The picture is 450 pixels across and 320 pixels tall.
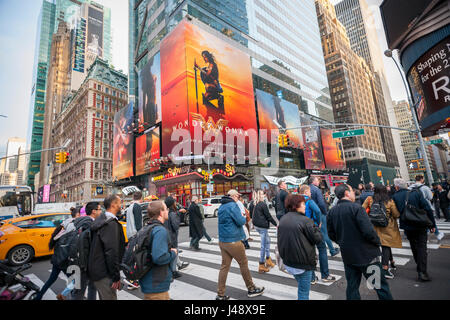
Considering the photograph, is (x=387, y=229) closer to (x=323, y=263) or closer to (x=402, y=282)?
(x=402, y=282)

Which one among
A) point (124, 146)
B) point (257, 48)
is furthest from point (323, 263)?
point (257, 48)

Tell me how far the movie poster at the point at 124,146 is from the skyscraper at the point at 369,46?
105585mm

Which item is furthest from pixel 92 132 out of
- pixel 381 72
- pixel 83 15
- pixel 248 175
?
pixel 381 72

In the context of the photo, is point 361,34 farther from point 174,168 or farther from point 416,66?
point 174,168

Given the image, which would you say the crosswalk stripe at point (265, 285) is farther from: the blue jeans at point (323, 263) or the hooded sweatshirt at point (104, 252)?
the hooded sweatshirt at point (104, 252)

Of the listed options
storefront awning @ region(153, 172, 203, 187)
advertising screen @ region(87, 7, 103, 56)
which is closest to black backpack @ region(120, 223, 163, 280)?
storefront awning @ region(153, 172, 203, 187)

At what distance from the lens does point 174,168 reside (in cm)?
3250

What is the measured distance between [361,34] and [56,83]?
146 metres

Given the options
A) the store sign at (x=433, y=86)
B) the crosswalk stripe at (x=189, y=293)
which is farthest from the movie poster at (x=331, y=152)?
the crosswalk stripe at (x=189, y=293)

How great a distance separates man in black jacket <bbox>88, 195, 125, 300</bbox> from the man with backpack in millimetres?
104

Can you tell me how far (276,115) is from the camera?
4347cm

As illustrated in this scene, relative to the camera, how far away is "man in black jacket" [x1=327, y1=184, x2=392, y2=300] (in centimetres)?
313

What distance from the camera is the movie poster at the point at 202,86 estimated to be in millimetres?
31094

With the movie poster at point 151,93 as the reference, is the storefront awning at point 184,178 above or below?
below
